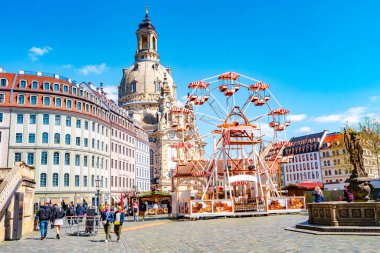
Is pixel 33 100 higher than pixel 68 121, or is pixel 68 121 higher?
pixel 33 100

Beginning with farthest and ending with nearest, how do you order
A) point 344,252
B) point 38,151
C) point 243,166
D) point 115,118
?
point 115,118 < point 38,151 < point 243,166 < point 344,252

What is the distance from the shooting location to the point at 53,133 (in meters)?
50.6

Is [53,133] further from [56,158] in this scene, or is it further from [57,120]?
[56,158]

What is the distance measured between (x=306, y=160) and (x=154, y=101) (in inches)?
1948

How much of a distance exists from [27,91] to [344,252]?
48.1m

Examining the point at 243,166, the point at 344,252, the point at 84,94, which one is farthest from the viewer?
the point at 84,94

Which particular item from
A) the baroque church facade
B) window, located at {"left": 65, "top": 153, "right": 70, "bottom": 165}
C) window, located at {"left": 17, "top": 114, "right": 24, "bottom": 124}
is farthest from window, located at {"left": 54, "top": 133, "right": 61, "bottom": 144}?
the baroque church facade

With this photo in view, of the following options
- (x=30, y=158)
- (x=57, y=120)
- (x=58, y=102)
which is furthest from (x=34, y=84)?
(x=30, y=158)

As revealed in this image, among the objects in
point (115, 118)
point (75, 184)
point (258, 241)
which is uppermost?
point (115, 118)

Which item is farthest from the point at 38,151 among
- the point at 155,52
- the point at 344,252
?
the point at 155,52

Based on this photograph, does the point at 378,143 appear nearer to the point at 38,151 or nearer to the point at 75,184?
the point at 75,184

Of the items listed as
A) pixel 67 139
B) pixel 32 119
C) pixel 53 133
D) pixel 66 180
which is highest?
pixel 32 119

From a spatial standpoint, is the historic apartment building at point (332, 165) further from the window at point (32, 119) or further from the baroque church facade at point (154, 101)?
the window at point (32, 119)

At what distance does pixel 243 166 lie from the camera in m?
40.8
